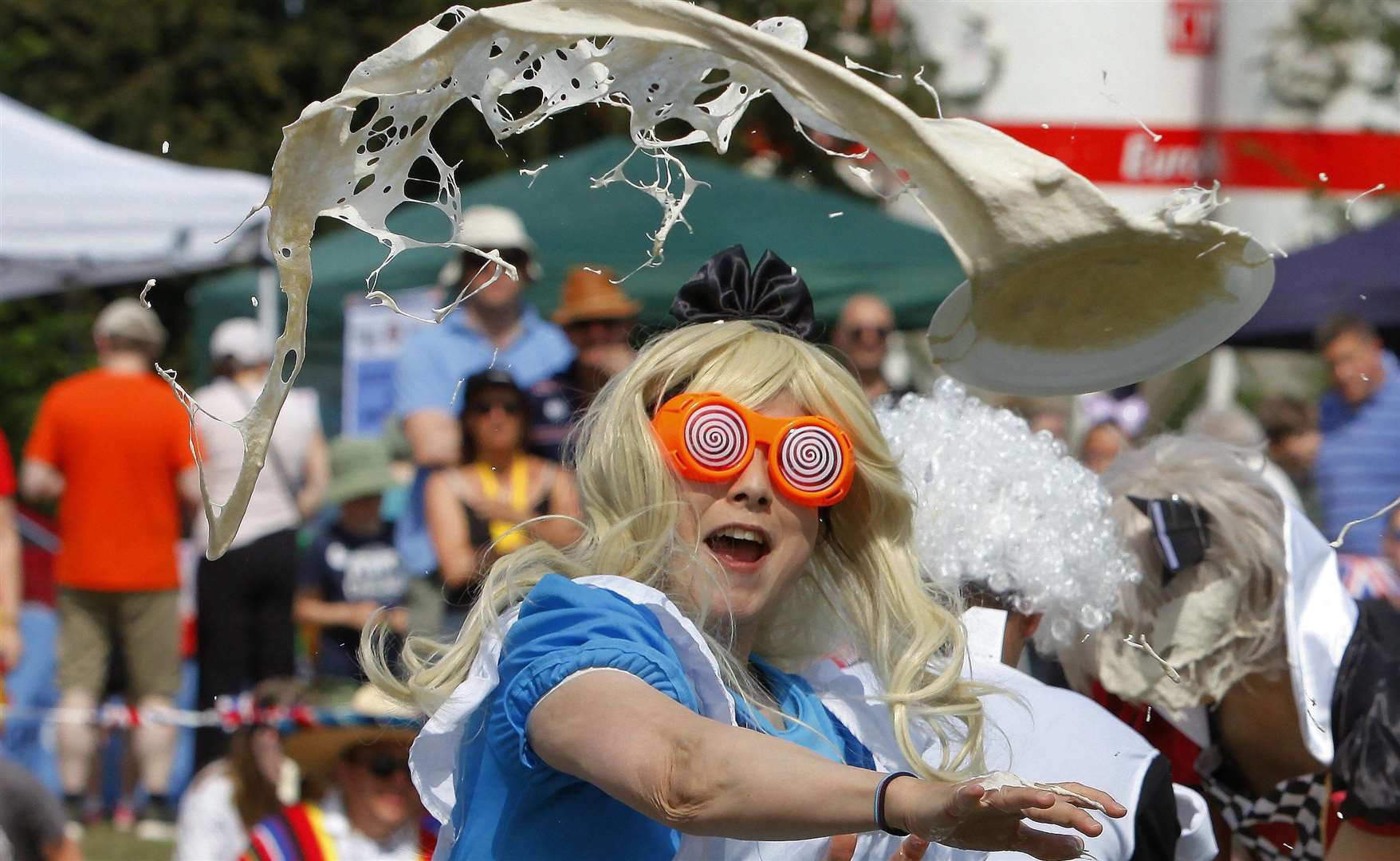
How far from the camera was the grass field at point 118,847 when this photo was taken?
5.98 metres

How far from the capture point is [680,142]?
1.95m

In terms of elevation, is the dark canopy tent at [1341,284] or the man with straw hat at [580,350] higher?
the man with straw hat at [580,350]

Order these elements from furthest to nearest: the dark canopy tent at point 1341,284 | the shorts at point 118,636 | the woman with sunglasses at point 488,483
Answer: the dark canopy tent at point 1341,284 → the shorts at point 118,636 → the woman with sunglasses at point 488,483

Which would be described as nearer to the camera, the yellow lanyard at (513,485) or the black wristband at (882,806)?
the black wristband at (882,806)

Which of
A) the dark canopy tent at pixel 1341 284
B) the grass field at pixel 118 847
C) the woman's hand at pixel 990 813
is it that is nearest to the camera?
the woman's hand at pixel 990 813

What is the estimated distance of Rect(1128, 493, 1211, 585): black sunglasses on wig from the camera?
2.78 meters

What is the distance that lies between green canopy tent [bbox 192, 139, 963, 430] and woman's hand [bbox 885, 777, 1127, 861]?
607 cm

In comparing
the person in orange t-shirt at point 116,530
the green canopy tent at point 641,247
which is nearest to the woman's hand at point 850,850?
the person in orange t-shirt at point 116,530

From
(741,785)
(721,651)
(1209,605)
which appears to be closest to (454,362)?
(1209,605)

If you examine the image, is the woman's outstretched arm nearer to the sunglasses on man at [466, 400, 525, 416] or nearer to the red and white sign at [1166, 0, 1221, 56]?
the sunglasses on man at [466, 400, 525, 416]

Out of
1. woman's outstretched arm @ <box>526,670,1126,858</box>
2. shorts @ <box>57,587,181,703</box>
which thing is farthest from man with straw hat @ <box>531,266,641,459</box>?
→ woman's outstretched arm @ <box>526,670,1126,858</box>

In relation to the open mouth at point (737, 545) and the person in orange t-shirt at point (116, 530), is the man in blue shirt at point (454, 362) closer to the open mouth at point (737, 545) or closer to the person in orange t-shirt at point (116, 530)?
the person in orange t-shirt at point (116, 530)

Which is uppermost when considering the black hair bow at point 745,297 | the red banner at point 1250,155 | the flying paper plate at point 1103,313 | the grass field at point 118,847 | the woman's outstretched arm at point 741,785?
the flying paper plate at point 1103,313

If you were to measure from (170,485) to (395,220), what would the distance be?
269 centimetres
